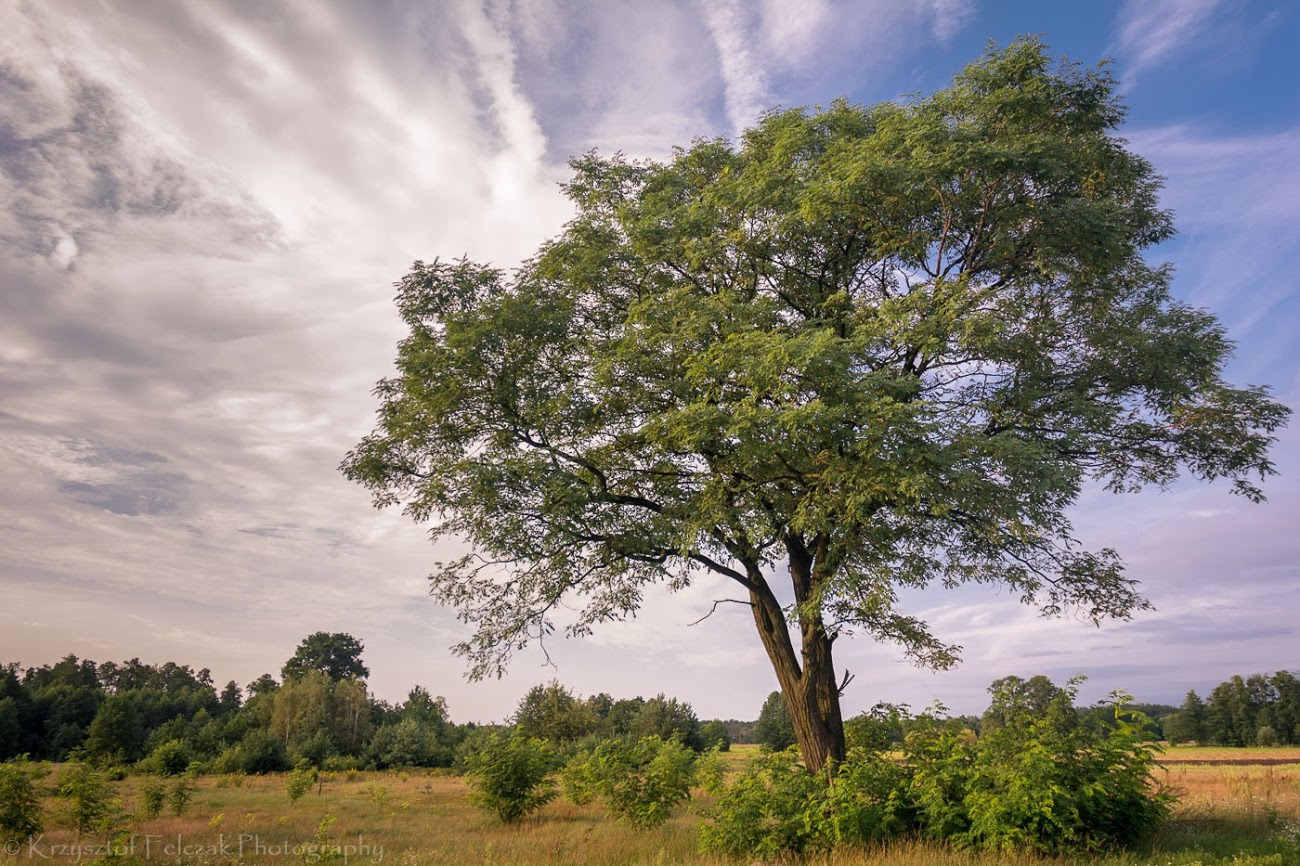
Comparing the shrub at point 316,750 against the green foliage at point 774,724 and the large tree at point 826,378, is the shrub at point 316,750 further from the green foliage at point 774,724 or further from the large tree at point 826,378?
the large tree at point 826,378

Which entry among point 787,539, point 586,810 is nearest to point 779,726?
point 586,810

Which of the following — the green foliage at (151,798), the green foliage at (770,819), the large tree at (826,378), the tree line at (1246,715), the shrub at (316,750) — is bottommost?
the tree line at (1246,715)

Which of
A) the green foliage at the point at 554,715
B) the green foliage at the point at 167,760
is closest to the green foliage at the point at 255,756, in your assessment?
the green foliage at the point at 167,760

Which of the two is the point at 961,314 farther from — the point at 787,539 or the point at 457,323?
the point at 457,323

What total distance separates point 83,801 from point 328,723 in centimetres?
4574

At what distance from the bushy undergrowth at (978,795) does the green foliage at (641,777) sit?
422cm

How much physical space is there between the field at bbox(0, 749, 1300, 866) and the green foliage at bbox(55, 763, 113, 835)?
33 centimetres

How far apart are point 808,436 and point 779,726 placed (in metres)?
48.5

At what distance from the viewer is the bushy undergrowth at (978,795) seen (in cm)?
1002

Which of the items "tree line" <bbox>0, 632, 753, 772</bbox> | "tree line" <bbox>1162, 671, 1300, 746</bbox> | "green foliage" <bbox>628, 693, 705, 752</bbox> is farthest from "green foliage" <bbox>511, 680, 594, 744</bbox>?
"tree line" <bbox>1162, 671, 1300, 746</bbox>

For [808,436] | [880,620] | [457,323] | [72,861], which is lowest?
[72,861]

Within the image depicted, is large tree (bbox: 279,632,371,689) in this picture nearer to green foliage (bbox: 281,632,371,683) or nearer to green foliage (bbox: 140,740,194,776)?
green foliage (bbox: 281,632,371,683)

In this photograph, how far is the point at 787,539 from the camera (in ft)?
47.0

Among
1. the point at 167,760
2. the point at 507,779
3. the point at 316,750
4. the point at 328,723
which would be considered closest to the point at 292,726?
the point at 328,723
